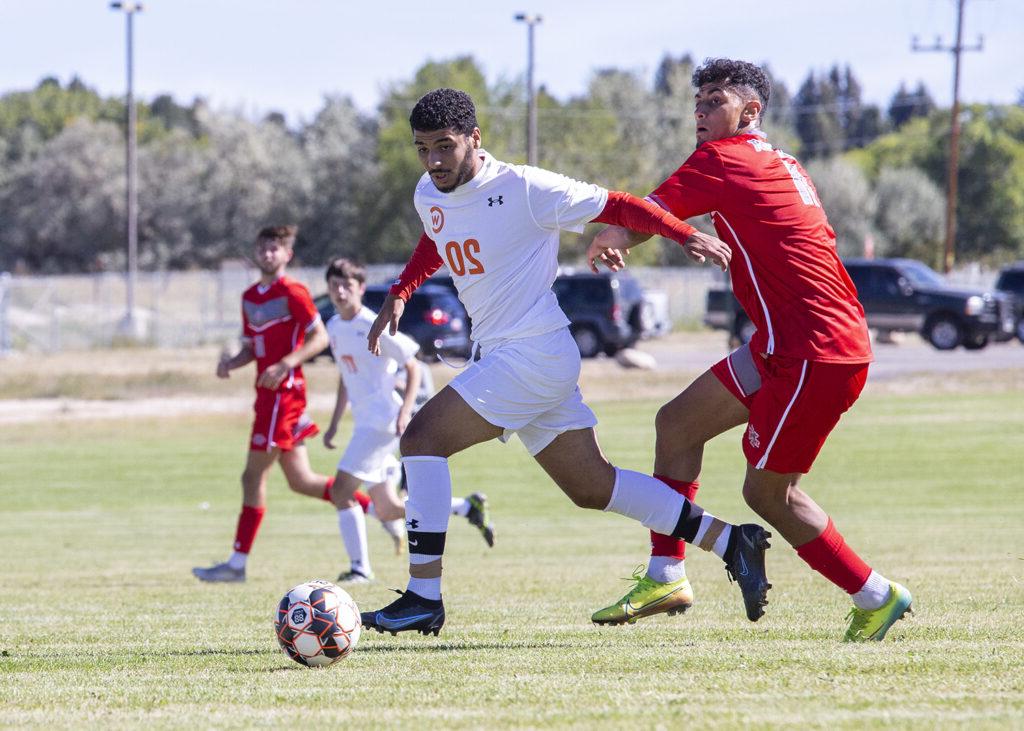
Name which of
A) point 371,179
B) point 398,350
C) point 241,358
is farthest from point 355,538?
point 371,179

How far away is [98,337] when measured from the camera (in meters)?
45.7

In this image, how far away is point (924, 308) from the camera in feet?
129

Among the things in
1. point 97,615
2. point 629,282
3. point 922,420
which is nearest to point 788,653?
point 97,615

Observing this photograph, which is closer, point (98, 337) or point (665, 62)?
point (98, 337)

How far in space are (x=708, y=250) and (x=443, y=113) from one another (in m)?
1.31

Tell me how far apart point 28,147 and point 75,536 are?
290ft

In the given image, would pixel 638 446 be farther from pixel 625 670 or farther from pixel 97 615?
pixel 625 670

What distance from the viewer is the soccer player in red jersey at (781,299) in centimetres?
591

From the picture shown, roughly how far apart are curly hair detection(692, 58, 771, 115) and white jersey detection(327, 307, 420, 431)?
5040 mm

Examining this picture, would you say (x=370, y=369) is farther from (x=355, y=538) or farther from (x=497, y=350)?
(x=497, y=350)

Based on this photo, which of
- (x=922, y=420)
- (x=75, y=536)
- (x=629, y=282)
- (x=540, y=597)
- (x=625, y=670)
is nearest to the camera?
(x=625, y=670)

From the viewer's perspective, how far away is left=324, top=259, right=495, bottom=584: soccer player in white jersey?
35.3 ft

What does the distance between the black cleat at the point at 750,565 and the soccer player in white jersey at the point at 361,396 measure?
15.1 feet

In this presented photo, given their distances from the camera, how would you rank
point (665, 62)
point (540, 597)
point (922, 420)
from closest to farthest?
point (540, 597), point (922, 420), point (665, 62)
